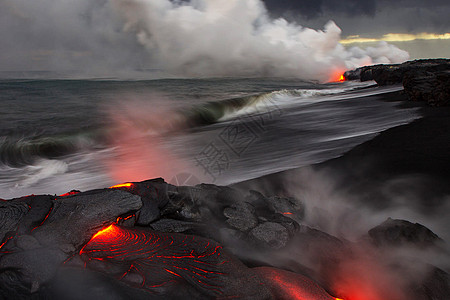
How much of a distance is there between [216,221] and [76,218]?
144 cm

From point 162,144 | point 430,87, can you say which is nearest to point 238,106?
point 162,144

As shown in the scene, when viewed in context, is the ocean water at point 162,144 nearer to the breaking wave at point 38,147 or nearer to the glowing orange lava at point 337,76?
the breaking wave at point 38,147

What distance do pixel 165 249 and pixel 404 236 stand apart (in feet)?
8.04

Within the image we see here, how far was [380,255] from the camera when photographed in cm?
326

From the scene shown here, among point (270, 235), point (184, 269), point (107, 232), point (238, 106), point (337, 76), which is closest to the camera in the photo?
point (184, 269)

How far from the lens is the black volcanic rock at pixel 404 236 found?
10.8ft

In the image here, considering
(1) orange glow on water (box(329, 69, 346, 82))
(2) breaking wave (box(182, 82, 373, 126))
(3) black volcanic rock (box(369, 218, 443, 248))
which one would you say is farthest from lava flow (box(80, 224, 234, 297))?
(1) orange glow on water (box(329, 69, 346, 82))

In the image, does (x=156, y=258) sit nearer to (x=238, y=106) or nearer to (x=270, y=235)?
(x=270, y=235)

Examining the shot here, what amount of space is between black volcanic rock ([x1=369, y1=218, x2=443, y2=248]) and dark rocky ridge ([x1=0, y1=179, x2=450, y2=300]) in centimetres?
1

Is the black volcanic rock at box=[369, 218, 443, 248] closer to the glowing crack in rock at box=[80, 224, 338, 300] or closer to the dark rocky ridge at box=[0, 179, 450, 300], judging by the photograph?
the dark rocky ridge at box=[0, 179, 450, 300]

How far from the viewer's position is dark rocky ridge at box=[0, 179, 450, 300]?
2.37 m

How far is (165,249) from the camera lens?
9.28 ft

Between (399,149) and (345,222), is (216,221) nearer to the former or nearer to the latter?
(345,222)

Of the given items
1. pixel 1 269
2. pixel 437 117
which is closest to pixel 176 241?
pixel 1 269
